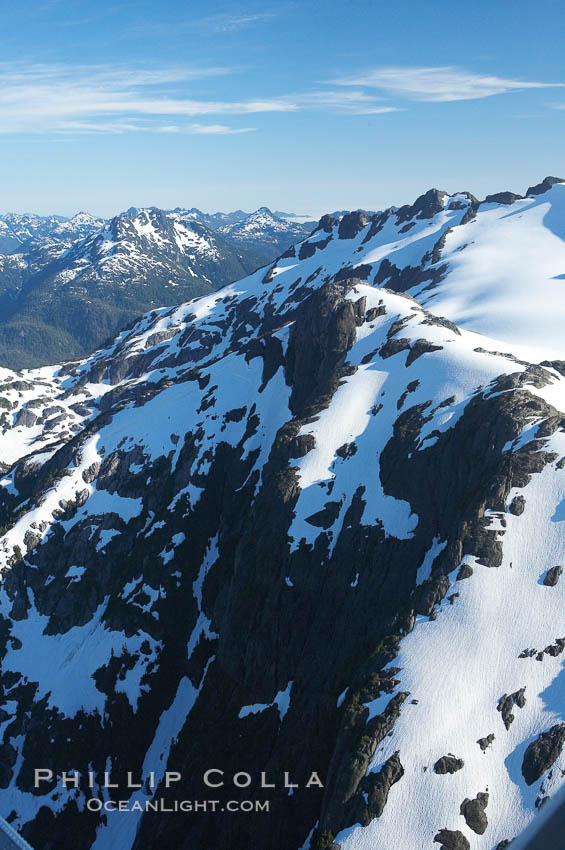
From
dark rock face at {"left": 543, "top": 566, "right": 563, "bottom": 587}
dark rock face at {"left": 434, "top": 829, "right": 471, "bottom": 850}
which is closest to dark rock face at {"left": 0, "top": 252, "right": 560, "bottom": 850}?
dark rock face at {"left": 434, "top": 829, "right": 471, "bottom": 850}

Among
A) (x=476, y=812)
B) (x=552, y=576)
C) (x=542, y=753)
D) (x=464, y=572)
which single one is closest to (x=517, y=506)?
(x=552, y=576)

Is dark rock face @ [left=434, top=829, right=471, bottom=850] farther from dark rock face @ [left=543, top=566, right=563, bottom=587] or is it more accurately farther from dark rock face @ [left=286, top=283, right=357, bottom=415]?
dark rock face @ [left=286, top=283, right=357, bottom=415]

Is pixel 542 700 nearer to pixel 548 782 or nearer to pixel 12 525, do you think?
pixel 548 782

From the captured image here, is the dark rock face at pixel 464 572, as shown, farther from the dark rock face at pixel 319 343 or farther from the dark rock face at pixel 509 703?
the dark rock face at pixel 319 343

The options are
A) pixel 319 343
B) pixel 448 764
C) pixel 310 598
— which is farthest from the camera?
pixel 319 343

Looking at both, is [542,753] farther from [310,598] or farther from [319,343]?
[319,343]

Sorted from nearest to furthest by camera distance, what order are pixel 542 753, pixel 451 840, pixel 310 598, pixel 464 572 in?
pixel 451 840 → pixel 542 753 → pixel 464 572 → pixel 310 598

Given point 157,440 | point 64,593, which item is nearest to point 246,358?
point 157,440
